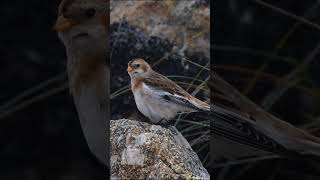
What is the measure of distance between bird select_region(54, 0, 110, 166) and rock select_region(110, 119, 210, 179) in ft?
0.72

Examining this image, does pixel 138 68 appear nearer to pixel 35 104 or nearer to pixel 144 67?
pixel 144 67

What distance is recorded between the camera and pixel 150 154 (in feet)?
11.4

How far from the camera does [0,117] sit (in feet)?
12.6

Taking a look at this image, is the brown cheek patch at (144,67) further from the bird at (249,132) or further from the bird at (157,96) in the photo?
the bird at (249,132)

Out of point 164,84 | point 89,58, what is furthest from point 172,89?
point 89,58

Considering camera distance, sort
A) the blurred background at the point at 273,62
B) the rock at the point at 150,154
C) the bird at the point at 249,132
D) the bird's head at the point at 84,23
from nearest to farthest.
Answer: the rock at the point at 150,154, the bird's head at the point at 84,23, the bird at the point at 249,132, the blurred background at the point at 273,62

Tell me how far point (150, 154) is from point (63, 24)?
2.52 feet

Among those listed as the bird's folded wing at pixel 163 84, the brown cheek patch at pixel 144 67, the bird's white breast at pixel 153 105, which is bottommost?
the bird's white breast at pixel 153 105

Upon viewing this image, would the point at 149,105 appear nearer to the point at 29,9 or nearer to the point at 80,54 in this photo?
the point at 80,54

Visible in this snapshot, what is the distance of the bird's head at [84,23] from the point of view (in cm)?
367

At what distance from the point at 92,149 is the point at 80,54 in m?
0.46

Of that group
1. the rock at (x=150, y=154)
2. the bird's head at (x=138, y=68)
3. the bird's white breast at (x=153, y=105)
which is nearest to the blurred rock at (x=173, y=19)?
the bird's head at (x=138, y=68)

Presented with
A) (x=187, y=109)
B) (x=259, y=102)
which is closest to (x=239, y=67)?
(x=259, y=102)

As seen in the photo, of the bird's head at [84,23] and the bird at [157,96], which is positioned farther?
the bird's head at [84,23]
